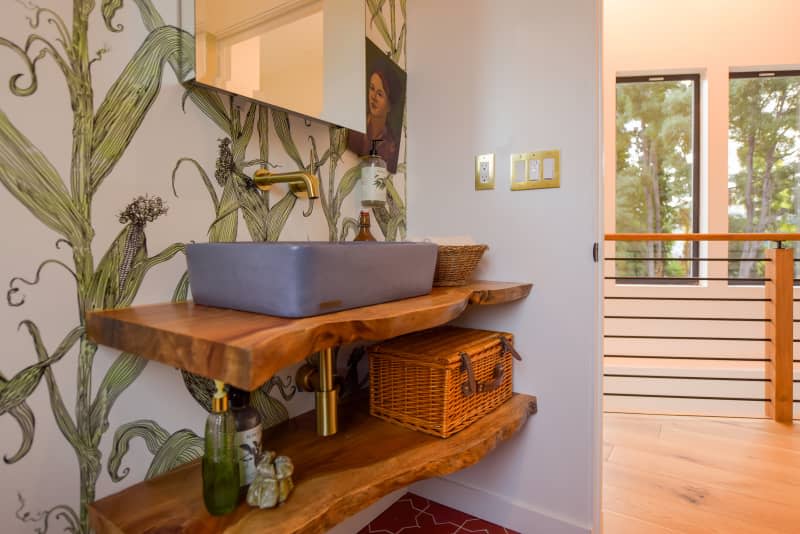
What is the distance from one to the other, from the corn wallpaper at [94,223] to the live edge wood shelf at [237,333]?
81 mm

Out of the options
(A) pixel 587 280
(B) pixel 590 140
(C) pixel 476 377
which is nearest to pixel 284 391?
(C) pixel 476 377

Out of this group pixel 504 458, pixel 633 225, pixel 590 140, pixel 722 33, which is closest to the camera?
pixel 590 140

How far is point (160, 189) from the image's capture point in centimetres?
82

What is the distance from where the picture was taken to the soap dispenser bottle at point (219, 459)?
68 cm

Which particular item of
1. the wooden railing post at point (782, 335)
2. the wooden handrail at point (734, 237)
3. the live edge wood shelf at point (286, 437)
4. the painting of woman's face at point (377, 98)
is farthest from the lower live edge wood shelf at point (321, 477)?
the wooden railing post at point (782, 335)

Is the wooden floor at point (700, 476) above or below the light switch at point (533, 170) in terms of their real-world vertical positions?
below

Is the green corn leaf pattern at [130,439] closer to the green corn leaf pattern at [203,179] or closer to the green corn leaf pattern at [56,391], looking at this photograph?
the green corn leaf pattern at [56,391]

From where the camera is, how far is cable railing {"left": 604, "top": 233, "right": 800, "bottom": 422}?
7.82 ft

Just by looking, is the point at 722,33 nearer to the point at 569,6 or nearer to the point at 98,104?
the point at 569,6

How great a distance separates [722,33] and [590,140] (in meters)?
2.86

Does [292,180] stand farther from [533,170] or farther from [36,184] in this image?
[533,170]

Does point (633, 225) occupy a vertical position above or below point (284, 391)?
above

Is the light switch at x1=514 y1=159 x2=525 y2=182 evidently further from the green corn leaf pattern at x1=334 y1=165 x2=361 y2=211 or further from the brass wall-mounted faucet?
the brass wall-mounted faucet

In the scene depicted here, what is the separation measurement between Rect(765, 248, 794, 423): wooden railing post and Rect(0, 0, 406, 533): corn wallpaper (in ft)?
9.45
